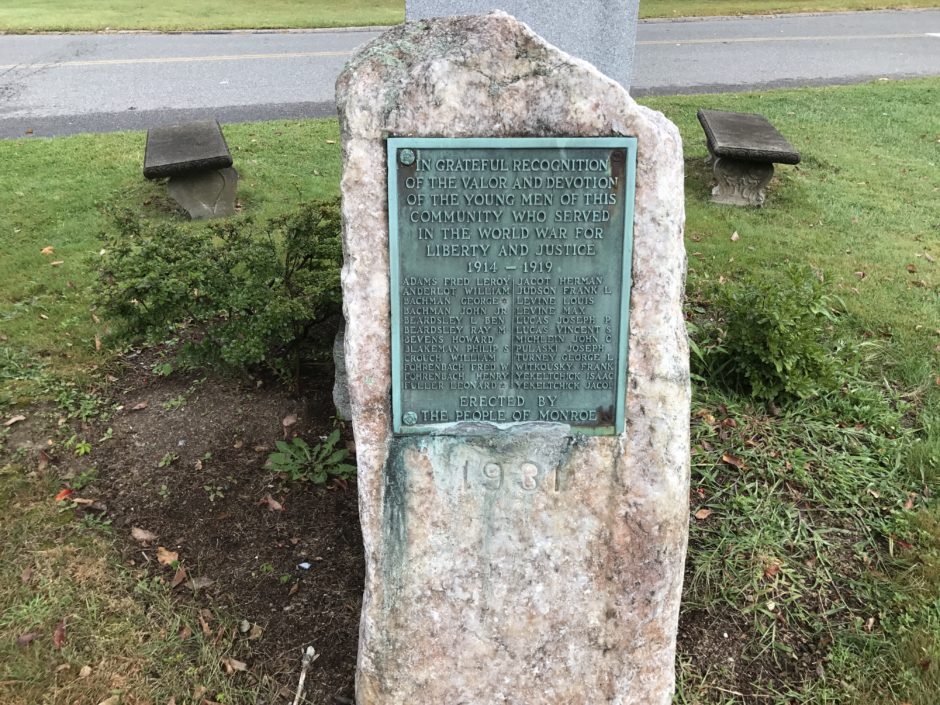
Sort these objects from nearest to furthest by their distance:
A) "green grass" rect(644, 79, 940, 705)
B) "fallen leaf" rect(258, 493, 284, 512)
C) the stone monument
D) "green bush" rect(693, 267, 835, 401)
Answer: the stone monument → "green grass" rect(644, 79, 940, 705) → "fallen leaf" rect(258, 493, 284, 512) → "green bush" rect(693, 267, 835, 401)

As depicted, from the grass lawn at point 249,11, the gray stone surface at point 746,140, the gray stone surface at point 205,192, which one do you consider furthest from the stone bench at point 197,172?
the grass lawn at point 249,11

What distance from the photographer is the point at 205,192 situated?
6.40 meters

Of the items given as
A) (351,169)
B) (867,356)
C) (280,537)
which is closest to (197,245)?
(280,537)

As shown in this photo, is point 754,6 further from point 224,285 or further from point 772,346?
point 224,285

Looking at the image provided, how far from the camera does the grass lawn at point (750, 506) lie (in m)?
2.90

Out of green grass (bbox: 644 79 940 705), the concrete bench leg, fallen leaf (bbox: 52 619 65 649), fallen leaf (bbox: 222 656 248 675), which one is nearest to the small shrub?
fallen leaf (bbox: 222 656 248 675)

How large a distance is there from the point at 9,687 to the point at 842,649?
10.2 ft

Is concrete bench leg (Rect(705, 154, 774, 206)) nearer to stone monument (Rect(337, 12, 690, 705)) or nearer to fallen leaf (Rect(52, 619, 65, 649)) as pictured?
stone monument (Rect(337, 12, 690, 705))

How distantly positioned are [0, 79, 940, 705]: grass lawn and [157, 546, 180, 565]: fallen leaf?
0.39ft

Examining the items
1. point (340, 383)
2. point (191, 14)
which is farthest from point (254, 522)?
point (191, 14)

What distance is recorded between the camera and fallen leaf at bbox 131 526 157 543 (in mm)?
3430

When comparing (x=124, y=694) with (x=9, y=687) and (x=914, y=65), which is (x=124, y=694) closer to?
(x=9, y=687)

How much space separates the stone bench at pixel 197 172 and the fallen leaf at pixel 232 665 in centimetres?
426

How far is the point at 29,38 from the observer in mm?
13734
